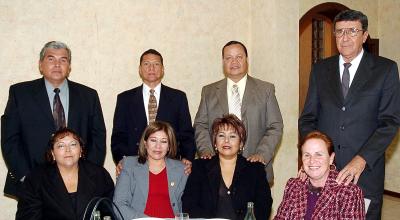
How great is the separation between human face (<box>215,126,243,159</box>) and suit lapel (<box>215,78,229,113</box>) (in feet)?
2.12

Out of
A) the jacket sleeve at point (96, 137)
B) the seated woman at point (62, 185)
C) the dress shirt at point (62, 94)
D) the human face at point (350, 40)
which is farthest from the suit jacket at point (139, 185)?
the human face at point (350, 40)

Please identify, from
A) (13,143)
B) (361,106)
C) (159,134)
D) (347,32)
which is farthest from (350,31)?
(13,143)

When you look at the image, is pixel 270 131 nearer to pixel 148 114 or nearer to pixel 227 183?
pixel 227 183

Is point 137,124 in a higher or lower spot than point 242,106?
lower

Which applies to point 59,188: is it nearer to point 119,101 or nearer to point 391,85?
point 119,101

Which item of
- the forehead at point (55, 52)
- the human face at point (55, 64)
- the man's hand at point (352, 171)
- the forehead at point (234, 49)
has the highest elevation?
the forehead at point (234, 49)

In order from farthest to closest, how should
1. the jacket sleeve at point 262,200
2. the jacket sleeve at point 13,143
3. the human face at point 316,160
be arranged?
the jacket sleeve at point 13,143 < the jacket sleeve at point 262,200 < the human face at point 316,160

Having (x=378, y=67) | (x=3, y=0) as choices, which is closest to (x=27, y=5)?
(x=3, y=0)

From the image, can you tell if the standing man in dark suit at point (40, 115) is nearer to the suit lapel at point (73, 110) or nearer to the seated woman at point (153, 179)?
the suit lapel at point (73, 110)

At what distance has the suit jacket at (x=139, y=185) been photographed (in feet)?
10.00

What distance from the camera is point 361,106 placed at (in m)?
2.86

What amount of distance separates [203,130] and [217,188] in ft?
2.65

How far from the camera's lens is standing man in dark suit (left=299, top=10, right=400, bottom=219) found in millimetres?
2775

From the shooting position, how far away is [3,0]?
159 inches
